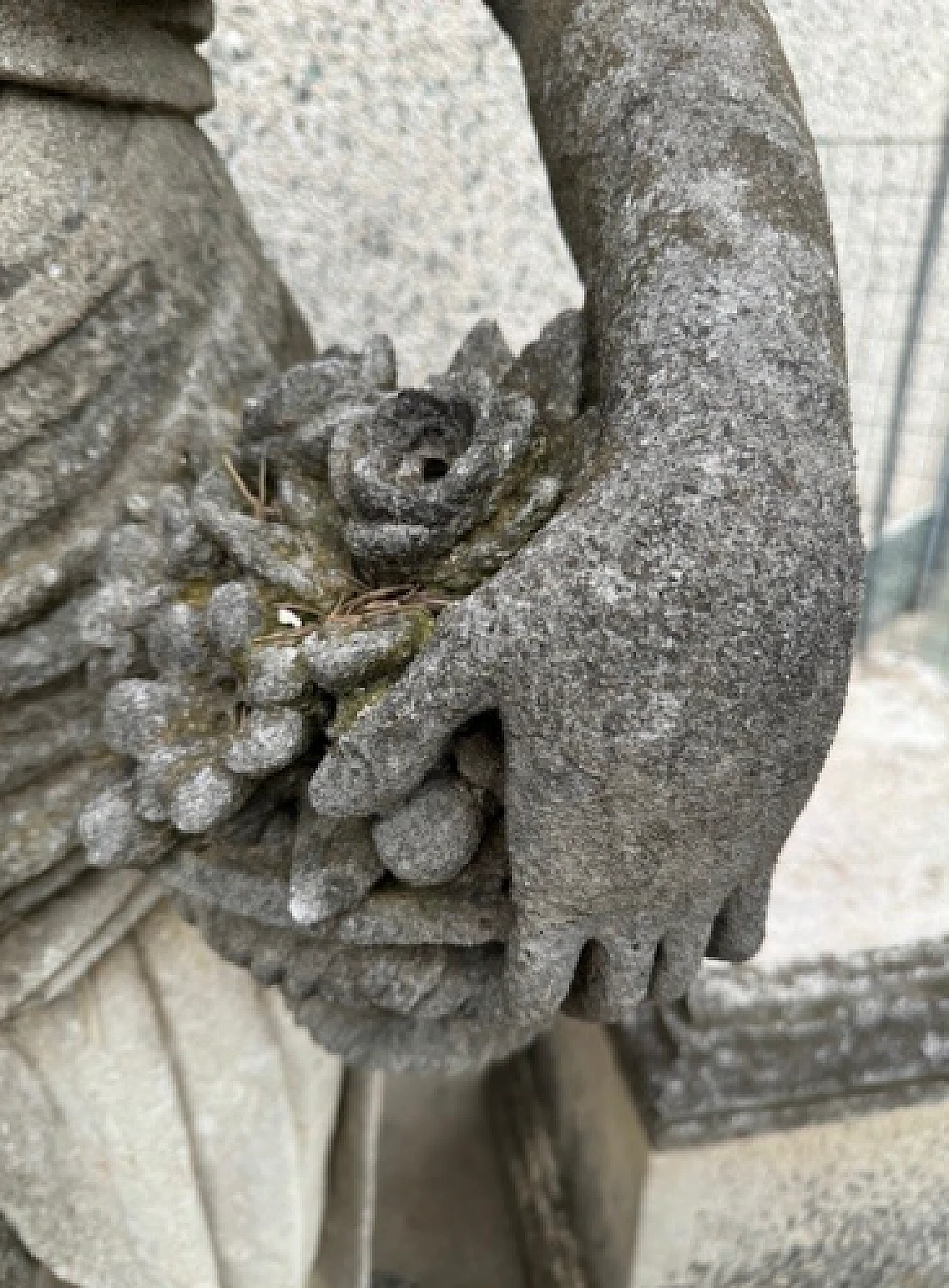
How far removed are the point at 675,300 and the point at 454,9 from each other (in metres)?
0.82

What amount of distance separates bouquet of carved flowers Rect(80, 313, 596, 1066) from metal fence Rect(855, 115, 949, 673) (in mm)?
1361

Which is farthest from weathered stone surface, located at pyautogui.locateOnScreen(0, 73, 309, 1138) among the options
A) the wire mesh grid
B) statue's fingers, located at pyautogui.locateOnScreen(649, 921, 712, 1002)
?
the wire mesh grid

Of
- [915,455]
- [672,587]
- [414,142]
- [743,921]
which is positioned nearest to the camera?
[672,587]

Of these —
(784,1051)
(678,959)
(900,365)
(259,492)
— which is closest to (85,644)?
(259,492)

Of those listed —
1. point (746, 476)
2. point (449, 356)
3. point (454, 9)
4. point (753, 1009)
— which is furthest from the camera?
point (449, 356)

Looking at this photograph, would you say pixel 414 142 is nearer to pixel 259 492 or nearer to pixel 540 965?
pixel 259 492

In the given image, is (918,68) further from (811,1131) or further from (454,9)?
(811,1131)

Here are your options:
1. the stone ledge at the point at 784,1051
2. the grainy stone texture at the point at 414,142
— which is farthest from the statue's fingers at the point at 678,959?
the grainy stone texture at the point at 414,142

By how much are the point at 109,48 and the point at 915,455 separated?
1795 millimetres

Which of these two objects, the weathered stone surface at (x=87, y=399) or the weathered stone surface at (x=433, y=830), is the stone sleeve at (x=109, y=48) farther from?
the weathered stone surface at (x=433, y=830)

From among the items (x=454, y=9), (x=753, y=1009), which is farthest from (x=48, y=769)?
(x=454, y=9)

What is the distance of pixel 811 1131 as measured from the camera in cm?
93

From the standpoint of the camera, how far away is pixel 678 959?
451mm

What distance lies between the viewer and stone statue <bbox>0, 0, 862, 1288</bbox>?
0.37 metres
